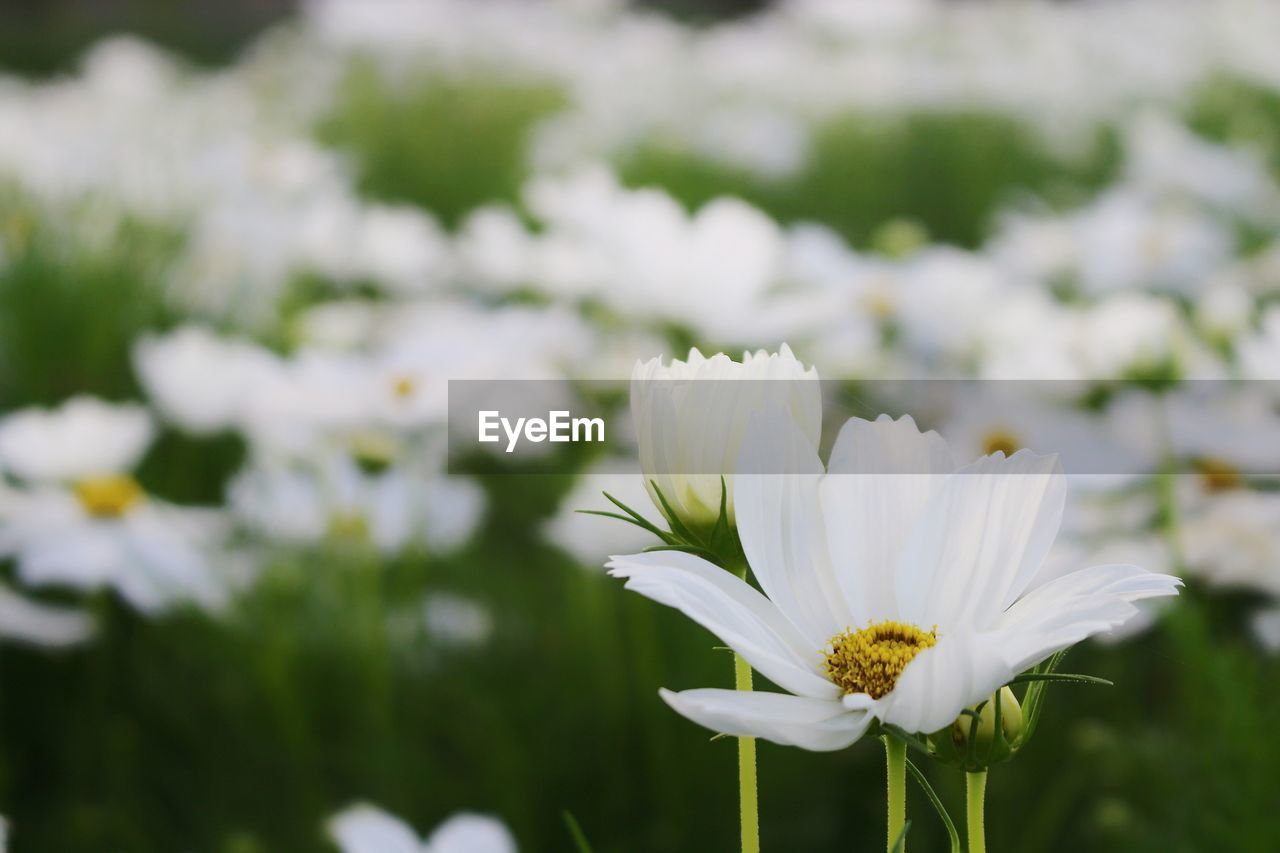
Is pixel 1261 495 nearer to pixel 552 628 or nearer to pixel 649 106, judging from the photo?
pixel 552 628

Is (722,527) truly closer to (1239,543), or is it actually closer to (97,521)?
(1239,543)

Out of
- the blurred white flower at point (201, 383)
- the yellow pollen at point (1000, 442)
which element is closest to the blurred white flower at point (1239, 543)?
the yellow pollen at point (1000, 442)

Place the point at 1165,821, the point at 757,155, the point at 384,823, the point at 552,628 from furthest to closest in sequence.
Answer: the point at 757,155 → the point at 552,628 → the point at 1165,821 → the point at 384,823

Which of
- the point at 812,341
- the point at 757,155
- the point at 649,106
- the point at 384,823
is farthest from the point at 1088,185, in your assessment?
the point at 384,823

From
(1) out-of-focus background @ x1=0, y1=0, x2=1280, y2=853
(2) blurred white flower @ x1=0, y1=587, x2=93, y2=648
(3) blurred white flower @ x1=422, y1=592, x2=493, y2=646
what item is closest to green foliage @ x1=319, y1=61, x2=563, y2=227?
(1) out-of-focus background @ x1=0, y1=0, x2=1280, y2=853

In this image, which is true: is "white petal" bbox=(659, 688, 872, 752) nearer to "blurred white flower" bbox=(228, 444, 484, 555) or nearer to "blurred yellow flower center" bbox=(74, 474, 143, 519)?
"blurred white flower" bbox=(228, 444, 484, 555)

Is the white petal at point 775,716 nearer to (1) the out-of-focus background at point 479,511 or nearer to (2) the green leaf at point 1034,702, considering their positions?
(2) the green leaf at point 1034,702
